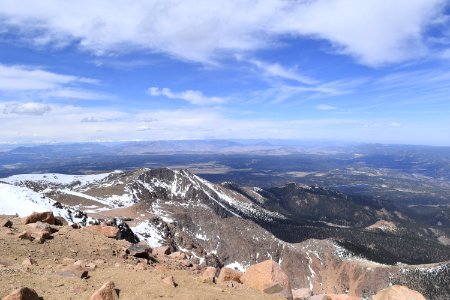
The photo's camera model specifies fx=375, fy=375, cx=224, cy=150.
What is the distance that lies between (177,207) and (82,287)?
170803 millimetres

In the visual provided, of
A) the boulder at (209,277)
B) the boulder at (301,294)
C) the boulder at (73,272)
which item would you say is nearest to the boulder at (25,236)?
the boulder at (73,272)

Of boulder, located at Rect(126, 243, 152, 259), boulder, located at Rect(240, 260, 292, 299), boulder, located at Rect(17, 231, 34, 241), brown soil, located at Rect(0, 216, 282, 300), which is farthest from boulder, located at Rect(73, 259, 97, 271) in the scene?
boulder, located at Rect(240, 260, 292, 299)

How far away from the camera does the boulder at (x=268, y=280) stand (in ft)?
87.0

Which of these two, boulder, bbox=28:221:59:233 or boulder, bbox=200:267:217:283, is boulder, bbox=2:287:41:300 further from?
boulder, bbox=28:221:59:233

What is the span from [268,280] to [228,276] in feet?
9.87

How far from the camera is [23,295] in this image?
17.5 meters

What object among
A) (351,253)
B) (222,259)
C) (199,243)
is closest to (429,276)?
(351,253)

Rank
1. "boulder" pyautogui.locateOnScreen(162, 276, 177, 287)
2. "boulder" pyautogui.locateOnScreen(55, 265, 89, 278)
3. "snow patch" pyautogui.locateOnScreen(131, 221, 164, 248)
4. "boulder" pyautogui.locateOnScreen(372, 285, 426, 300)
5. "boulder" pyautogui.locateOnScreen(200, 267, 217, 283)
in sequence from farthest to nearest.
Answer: "snow patch" pyautogui.locateOnScreen(131, 221, 164, 248) < "boulder" pyautogui.locateOnScreen(200, 267, 217, 283) < "boulder" pyautogui.locateOnScreen(372, 285, 426, 300) < "boulder" pyautogui.locateOnScreen(162, 276, 177, 287) < "boulder" pyautogui.locateOnScreen(55, 265, 89, 278)

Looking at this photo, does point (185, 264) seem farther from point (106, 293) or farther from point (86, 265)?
point (106, 293)

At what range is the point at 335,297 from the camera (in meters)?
27.0

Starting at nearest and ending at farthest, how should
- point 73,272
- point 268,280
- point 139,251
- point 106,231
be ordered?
1. point 73,272
2. point 268,280
3. point 139,251
4. point 106,231

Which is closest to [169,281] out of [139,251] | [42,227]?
[139,251]

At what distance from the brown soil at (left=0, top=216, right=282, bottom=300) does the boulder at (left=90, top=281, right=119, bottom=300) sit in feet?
1.67

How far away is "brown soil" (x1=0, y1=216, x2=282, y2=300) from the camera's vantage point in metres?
20.7
